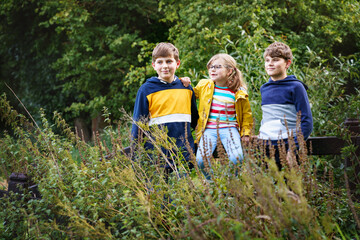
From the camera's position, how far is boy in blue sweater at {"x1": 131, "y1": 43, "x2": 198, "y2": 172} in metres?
3.44

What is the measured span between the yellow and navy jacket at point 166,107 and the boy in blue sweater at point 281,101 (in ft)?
2.27

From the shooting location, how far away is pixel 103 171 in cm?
280

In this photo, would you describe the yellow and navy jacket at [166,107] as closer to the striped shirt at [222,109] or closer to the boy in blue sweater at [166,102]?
the boy in blue sweater at [166,102]

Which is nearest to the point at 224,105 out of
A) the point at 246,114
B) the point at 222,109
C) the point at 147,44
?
the point at 222,109

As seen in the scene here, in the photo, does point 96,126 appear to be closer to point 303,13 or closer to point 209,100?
point 303,13

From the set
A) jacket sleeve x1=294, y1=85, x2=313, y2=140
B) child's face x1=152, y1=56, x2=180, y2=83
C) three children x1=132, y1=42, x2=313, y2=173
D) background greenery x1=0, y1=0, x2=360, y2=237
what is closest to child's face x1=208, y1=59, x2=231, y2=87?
three children x1=132, y1=42, x2=313, y2=173

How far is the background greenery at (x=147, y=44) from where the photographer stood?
21.1 ft

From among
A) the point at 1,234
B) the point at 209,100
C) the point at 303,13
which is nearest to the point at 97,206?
the point at 1,234

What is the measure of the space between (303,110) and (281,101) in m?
0.20

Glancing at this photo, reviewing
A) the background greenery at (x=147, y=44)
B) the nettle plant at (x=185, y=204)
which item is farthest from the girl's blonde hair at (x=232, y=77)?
the background greenery at (x=147, y=44)

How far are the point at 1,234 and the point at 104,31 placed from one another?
7.99 m

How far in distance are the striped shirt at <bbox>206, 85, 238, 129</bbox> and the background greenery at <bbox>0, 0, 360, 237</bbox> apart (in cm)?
162

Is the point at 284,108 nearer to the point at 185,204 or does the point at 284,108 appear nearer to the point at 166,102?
the point at 166,102

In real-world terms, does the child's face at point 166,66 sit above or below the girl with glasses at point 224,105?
above
